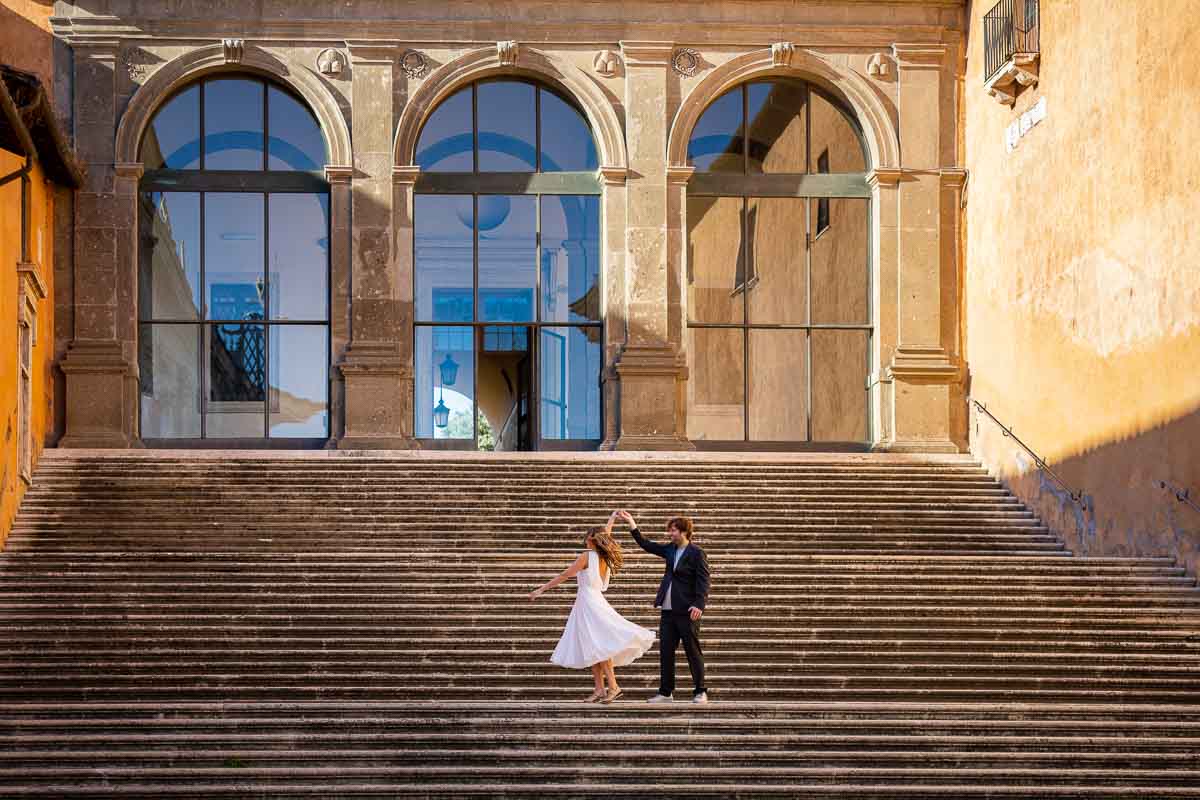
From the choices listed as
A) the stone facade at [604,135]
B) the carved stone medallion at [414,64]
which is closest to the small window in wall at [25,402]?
the stone facade at [604,135]

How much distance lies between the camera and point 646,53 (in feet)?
80.9

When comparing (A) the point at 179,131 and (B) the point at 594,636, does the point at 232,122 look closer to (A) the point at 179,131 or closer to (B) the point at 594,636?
(A) the point at 179,131

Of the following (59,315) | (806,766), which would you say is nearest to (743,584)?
Result: (806,766)

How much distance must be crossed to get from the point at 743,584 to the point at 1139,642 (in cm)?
362

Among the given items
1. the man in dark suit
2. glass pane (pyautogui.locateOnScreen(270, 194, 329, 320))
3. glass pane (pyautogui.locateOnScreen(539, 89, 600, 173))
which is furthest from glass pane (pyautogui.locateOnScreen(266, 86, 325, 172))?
the man in dark suit

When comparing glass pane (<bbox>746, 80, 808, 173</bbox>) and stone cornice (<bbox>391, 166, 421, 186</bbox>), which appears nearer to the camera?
stone cornice (<bbox>391, 166, 421, 186</bbox>)

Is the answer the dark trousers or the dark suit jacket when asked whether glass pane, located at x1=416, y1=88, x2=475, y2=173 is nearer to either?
the dark suit jacket

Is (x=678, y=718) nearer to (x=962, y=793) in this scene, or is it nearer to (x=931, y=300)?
(x=962, y=793)

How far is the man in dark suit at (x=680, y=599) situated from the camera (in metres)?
12.9

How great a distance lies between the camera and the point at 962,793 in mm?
11953

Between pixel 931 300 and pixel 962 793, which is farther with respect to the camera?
pixel 931 300

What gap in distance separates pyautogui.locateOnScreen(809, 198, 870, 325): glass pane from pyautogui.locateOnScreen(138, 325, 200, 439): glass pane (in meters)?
8.80

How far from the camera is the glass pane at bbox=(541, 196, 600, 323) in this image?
25000 millimetres

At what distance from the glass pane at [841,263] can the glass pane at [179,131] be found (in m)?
8.75
